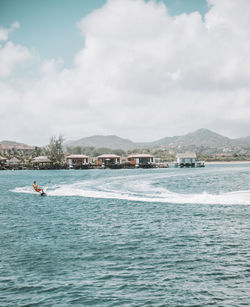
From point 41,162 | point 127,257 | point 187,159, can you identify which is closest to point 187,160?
point 187,159

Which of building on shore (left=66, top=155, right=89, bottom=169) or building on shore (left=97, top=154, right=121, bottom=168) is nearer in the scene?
building on shore (left=97, top=154, right=121, bottom=168)

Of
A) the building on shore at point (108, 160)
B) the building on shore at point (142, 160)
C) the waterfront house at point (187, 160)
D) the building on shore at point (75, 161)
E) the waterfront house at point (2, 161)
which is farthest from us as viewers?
the waterfront house at point (2, 161)

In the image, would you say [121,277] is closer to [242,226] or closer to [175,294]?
[175,294]

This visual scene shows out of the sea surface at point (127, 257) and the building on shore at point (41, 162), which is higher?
the building on shore at point (41, 162)

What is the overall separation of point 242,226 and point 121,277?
40.3 ft

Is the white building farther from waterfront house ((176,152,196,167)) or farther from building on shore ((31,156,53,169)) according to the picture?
building on shore ((31,156,53,169))

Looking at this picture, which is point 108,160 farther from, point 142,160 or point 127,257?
point 127,257

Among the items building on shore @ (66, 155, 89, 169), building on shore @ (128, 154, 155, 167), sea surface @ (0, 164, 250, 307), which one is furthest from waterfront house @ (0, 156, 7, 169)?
sea surface @ (0, 164, 250, 307)

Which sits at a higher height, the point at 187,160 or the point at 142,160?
the point at 142,160

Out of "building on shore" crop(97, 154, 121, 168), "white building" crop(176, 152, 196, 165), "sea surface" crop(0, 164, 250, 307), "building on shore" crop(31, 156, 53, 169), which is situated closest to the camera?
"sea surface" crop(0, 164, 250, 307)

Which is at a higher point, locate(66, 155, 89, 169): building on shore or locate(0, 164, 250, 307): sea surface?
locate(66, 155, 89, 169): building on shore

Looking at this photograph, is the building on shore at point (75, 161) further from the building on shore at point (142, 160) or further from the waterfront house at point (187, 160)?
the waterfront house at point (187, 160)

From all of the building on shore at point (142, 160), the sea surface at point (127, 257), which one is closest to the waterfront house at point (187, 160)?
the building on shore at point (142, 160)

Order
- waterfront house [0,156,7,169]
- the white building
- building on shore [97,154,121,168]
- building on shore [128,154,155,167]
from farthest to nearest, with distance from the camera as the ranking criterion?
waterfront house [0,156,7,169] < building on shore [128,154,155,167] < the white building < building on shore [97,154,121,168]
